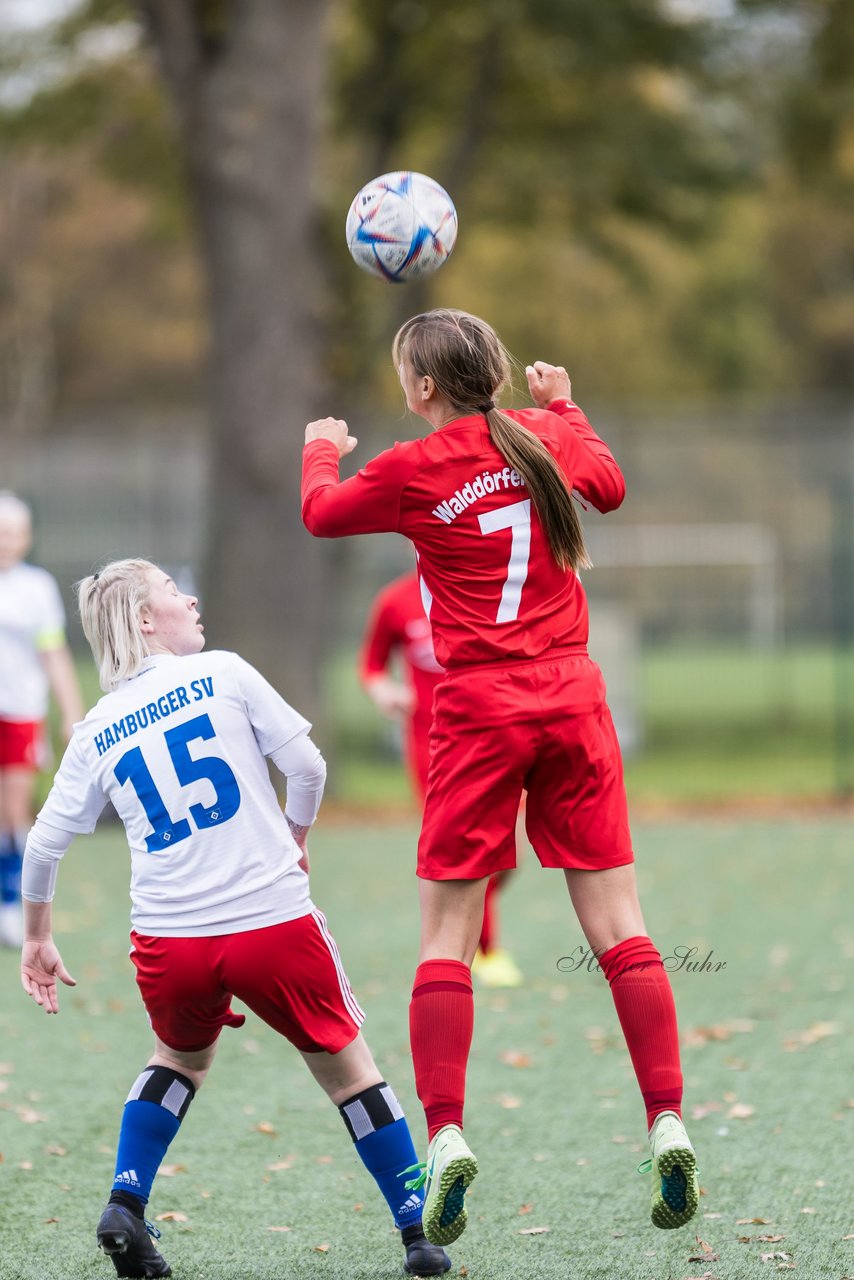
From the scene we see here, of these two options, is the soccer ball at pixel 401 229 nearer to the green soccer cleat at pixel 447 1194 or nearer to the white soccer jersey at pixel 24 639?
the green soccer cleat at pixel 447 1194

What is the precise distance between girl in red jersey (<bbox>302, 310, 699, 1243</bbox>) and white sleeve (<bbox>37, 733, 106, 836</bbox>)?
2.47 feet

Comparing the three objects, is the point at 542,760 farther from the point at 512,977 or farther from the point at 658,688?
the point at 658,688

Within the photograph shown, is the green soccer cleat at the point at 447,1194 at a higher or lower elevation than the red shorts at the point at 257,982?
lower

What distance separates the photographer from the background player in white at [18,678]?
28.4ft

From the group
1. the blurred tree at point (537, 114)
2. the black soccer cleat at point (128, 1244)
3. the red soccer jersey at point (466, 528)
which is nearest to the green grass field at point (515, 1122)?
the black soccer cleat at point (128, 1244)

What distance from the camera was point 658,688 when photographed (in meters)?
16.8

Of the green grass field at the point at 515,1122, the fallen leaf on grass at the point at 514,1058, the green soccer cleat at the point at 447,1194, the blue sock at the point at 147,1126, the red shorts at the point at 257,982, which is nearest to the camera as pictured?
the green soccer cleat at the point at 447,1194

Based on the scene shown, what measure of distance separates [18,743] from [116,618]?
519 cm

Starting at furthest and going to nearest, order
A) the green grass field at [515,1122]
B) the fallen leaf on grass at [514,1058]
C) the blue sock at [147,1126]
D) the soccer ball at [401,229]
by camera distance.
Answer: the fallen leaf on grass at [514,1058]
the soccer ball at [401,229]
the green grass field at [515,1122]
the blue sock at [147,1126]

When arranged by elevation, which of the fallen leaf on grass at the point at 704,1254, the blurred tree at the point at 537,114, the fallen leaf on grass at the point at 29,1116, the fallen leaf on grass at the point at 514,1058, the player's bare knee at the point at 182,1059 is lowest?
the fallen leaf on grass at the point at 514,1058

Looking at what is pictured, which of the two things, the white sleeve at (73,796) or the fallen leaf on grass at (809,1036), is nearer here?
the white sleeve at (73,796)

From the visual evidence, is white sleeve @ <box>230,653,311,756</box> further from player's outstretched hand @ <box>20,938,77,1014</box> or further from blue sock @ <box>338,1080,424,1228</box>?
blue sock @ <box>338,1080,424,1228</box>

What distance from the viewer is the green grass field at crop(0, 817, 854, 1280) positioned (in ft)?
13.7

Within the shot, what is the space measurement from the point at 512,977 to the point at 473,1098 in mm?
1967
